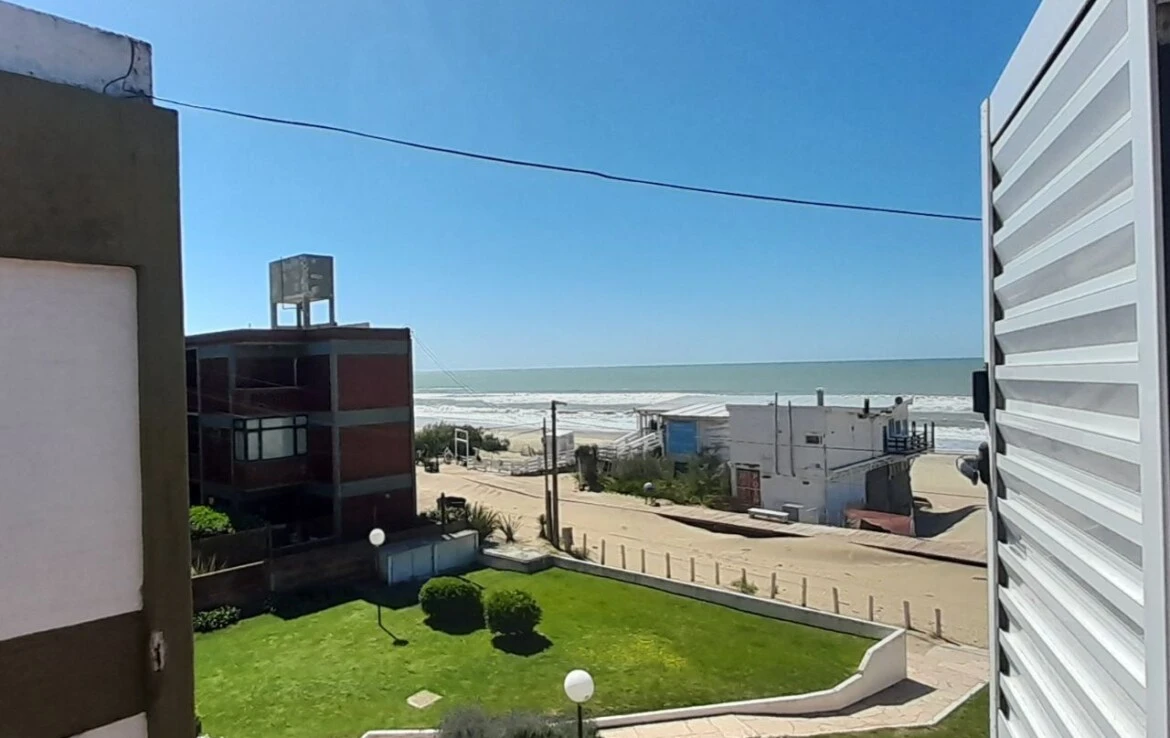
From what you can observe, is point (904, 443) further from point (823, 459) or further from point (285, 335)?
point (285, 335)

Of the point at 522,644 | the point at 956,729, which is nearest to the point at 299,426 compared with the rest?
the point at 522,644

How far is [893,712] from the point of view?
9969mm

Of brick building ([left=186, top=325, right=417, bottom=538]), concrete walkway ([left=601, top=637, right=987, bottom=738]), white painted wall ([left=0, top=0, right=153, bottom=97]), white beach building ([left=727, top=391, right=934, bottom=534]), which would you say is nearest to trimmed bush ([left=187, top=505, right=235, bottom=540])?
brick building ([left=186, top=325, right=417, bottom=538])

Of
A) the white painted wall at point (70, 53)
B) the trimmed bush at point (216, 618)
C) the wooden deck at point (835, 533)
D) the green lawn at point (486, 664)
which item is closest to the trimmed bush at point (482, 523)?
the green lawn at point (486, 664)

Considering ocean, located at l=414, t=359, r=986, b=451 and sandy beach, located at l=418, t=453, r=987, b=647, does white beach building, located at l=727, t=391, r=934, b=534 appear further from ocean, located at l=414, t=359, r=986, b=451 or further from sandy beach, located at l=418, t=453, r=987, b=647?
ocean, located at l=414, t=359, r=986, b=451

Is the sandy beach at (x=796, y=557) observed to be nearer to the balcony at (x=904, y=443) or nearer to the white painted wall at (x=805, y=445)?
the balcony at (x=904, y=443)

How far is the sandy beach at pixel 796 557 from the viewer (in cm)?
1548

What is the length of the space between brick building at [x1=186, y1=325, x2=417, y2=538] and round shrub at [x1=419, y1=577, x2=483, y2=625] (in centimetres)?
637

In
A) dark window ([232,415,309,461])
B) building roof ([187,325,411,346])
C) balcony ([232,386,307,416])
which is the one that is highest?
building roof ([187,325,411,346])

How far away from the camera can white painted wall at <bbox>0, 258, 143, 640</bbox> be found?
269cm

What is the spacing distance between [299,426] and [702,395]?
6731cm

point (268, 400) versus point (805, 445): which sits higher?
point (268, 400)

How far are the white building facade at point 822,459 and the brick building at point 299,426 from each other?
13.9 meters

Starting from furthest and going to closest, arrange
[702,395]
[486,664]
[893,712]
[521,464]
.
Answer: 1. [702,395]
2. [521,464]
3. [486,664]
4. [893,712]
